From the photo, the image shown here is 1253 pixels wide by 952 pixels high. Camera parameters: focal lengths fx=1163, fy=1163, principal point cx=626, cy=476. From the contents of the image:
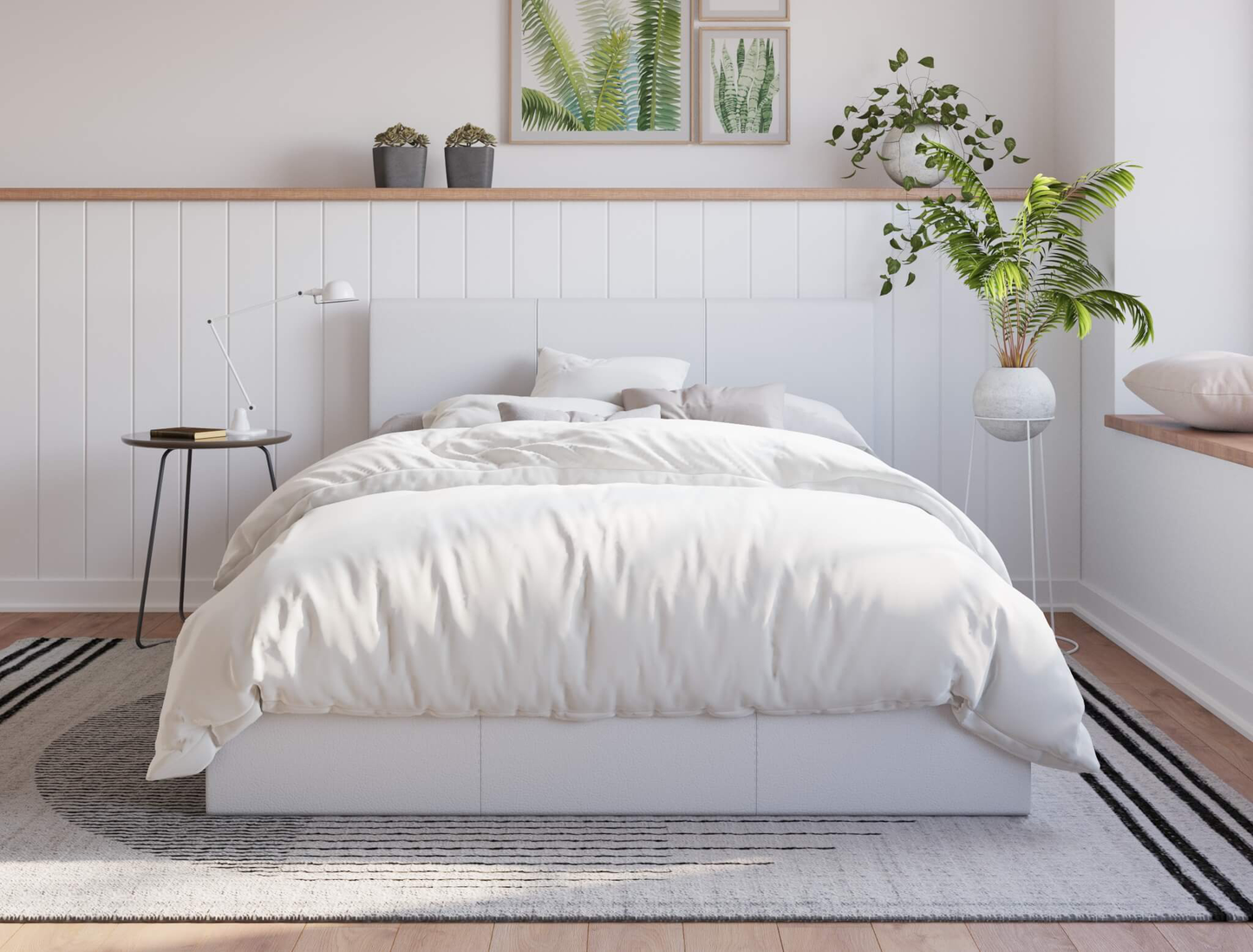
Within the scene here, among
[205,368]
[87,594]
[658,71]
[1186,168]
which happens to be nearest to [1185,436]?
[1186,168]

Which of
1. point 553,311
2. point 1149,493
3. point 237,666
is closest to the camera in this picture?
point 237,666

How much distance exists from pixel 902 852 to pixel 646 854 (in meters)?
0.43

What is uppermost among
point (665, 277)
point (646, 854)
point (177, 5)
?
point (177, 5)

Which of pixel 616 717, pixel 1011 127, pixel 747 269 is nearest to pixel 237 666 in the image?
pixel 616 717

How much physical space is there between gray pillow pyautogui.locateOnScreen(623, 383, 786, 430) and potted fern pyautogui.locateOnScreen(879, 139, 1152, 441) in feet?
2.09

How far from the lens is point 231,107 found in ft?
13.4

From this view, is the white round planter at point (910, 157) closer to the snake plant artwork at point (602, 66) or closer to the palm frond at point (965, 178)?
the palm frond at point (965, 178)

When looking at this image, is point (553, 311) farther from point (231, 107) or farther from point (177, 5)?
point (177, 5)

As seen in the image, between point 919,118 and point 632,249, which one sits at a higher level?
point 919,118

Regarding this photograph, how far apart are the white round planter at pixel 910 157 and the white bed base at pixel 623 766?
2349mm

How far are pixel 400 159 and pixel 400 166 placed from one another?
22 mm

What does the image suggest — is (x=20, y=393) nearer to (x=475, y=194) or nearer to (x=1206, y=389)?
(x=475, y=194)

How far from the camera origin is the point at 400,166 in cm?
388

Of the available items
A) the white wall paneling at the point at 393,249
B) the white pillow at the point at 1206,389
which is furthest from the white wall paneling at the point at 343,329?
the white pillow at the point at 1206,389
